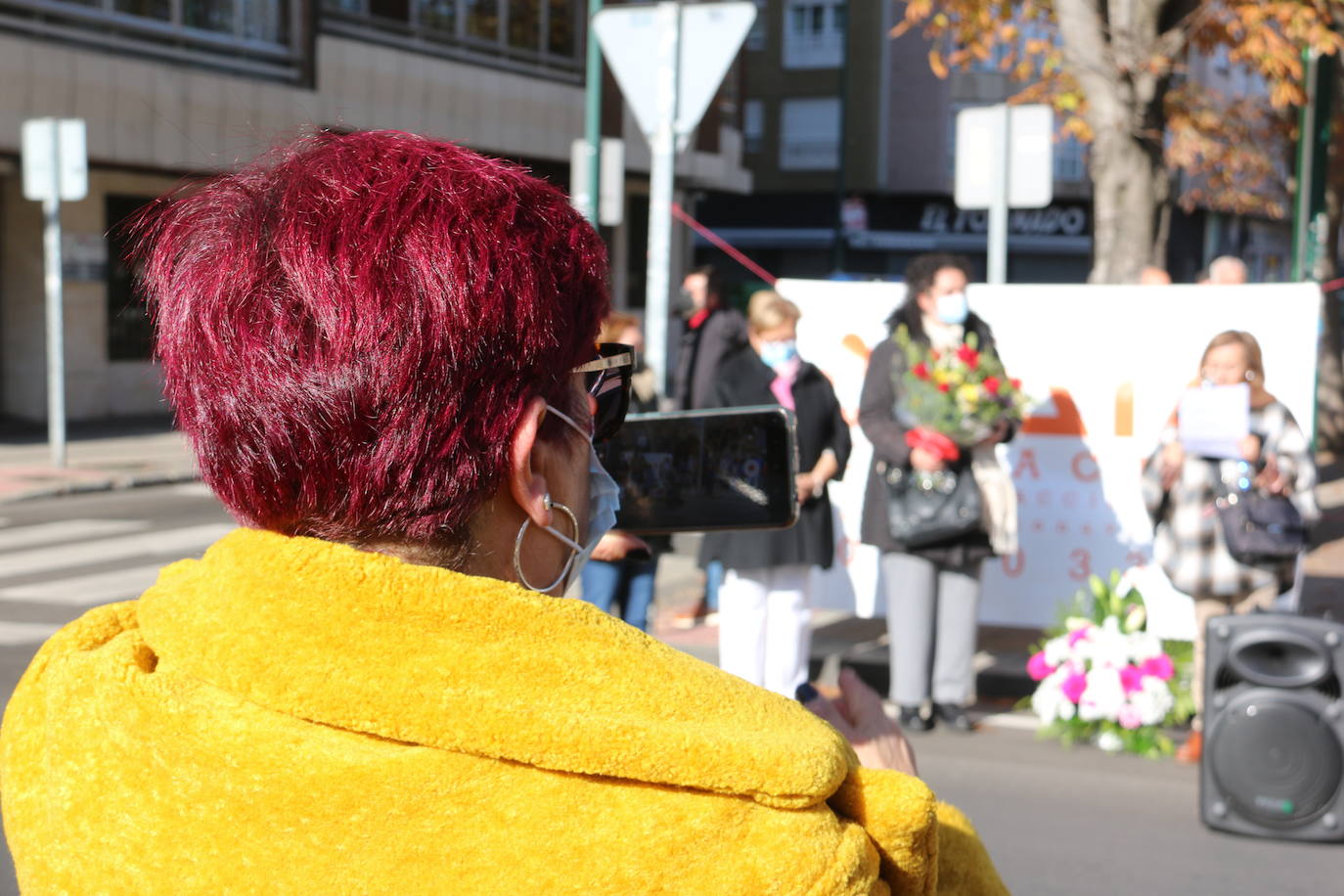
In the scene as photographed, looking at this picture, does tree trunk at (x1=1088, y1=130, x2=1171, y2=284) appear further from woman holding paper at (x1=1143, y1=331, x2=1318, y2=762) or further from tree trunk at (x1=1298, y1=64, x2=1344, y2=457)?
tree trunk at (x1=1298, y1=64, x2=1344, y2=457)

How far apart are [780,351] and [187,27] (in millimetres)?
15132

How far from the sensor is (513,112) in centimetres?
2375

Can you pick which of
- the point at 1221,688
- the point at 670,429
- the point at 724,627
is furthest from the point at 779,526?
the point at 724,627

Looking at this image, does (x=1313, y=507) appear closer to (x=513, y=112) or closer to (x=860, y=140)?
(x=513, y=112)

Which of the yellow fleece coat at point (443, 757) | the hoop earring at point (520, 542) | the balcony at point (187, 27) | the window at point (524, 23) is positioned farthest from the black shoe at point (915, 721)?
the window at point (524, 23)

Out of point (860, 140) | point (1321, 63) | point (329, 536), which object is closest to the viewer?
point (329, 536)

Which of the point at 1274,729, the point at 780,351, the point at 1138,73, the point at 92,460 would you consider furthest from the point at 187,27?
the point at 1274,729

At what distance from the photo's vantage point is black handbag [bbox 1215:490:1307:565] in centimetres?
556

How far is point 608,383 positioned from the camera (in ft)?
4.53

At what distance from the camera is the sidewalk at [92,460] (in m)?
13.0

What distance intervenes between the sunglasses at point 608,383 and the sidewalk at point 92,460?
32.6 ft

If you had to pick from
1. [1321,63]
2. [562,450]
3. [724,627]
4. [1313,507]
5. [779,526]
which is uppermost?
[1321,63]

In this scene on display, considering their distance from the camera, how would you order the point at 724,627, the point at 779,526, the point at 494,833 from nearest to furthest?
the point at 494,833, the point at 779,526, the point at 724,627

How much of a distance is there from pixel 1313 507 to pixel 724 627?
7.83 ft
